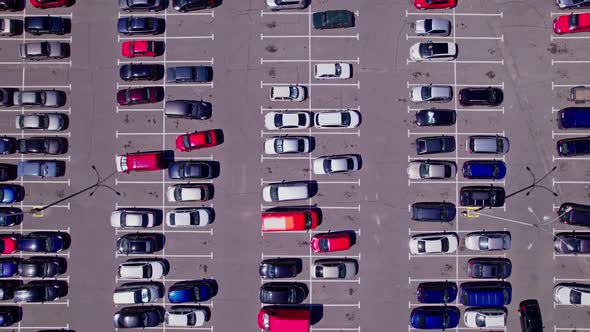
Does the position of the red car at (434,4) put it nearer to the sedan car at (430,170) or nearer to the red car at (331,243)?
the sedan car at (430,170)

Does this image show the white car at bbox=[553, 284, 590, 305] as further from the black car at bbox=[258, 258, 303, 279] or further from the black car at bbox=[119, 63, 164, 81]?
the black car at bbox=[119, 63, 164, 81]

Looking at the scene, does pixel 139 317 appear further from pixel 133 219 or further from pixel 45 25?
pixel 45 25

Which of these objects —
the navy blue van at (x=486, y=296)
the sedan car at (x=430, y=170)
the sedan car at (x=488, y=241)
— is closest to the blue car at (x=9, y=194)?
the sedan car at (x=430, y=170)

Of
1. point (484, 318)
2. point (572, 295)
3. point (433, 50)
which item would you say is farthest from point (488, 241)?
point (433, 50)

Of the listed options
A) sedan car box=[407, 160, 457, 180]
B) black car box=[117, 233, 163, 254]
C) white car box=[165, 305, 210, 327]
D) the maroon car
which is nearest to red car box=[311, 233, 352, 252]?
sedan car box=[407, 160, 457, 180]

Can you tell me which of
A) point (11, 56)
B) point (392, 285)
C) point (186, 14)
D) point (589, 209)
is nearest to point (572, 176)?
point (589, 209)

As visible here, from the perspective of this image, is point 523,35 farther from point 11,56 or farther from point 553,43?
point 11,56
